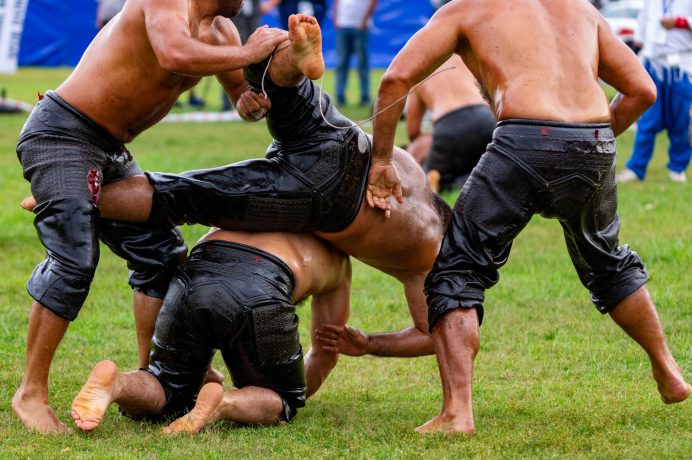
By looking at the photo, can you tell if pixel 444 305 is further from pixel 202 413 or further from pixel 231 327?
pixel 202 413

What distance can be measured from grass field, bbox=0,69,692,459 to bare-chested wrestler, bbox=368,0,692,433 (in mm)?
264

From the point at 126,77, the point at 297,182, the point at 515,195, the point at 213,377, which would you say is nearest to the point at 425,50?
the point at 515,195

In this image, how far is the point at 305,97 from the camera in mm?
4660

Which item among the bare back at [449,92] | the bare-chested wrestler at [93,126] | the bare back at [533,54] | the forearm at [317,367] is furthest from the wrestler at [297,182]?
the bare back at [449,92]

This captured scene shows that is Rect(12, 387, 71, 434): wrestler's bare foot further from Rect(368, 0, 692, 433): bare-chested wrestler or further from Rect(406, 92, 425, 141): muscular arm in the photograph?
Rect(406, 92, 425, 141): muscular arm

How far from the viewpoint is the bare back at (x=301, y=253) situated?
4.59m

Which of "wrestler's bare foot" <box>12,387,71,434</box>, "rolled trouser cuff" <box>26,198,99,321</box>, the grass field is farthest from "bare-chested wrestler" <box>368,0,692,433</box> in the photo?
"wrestler's bare foot" <box>12,387,71,434</box>

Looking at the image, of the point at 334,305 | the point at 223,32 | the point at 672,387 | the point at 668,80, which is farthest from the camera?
the point at 668,80

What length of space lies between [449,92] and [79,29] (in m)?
16.6

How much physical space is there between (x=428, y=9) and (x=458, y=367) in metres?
21.4

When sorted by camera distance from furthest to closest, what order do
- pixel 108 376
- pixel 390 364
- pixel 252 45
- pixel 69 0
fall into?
pixel 69 0
pixel 390 364
pixel 252 45
pixel 108 376

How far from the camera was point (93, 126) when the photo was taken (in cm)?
455

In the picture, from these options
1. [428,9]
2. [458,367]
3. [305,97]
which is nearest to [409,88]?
[305,97]

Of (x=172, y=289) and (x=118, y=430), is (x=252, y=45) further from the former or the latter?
(x=118, y=430)
